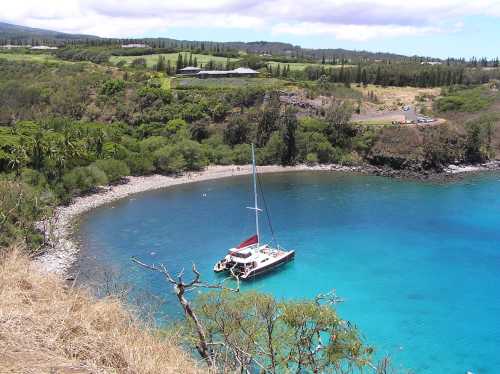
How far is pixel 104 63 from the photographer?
130 m

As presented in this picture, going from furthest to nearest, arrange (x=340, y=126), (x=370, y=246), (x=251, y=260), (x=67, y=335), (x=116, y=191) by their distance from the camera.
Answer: (x=340, y=126), (x=116, y=191), (x=370, y=246), (x=251, y=260), (x=67, y=335)

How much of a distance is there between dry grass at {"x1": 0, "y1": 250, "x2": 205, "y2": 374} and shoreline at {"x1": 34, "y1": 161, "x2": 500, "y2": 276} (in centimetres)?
2863

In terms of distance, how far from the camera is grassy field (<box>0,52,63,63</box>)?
130 metres

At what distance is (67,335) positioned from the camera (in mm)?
8477

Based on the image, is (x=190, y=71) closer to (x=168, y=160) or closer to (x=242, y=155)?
(x=242, y=155)

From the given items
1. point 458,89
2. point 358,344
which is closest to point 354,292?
point 358,344

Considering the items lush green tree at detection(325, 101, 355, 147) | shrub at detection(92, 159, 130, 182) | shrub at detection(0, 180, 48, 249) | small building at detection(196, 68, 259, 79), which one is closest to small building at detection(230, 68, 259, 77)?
small building at detection(196, 68, 259, 79)

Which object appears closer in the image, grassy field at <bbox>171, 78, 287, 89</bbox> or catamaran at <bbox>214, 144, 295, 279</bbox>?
catamaran at <bbox>214, 144, 295, 279</bbox>

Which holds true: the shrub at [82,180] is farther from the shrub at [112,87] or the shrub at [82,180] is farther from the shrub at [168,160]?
the shrub at [112,87]

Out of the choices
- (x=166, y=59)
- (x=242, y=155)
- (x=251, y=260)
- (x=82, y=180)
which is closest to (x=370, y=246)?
(x=251, y=260)

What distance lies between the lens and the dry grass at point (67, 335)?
759 cm

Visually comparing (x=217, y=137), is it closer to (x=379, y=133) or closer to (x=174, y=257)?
(x=379, y=133)

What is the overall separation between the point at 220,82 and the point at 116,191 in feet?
174

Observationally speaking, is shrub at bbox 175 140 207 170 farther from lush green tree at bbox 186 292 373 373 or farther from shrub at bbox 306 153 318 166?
lush green tree at bbox 186 292 373 373
